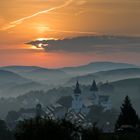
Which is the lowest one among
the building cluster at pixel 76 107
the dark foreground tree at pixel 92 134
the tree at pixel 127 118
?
the dark foreground tree at pixel 92 134

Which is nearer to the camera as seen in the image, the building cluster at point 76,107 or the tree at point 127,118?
the tree at point 127,118

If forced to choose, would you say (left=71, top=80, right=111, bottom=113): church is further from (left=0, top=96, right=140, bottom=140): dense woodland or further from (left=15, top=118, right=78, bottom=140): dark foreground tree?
(left=15, top=118, right=78, bottom=140): dark foreground tree

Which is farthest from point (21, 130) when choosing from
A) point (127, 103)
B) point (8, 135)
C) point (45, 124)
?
point (8, 135)

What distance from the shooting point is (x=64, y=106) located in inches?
5866

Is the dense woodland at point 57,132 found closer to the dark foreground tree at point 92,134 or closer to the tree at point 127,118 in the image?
the dark foreground tree at point 92,134

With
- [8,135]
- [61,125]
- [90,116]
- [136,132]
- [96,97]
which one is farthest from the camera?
[96,97]

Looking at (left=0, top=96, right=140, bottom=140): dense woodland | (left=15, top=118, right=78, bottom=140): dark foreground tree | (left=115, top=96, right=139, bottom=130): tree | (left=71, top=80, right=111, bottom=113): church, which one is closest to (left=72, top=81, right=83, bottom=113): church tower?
(left=71, top=80, right=111, bottom=113): church

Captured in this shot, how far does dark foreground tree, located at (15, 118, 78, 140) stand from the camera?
38125 millimetres

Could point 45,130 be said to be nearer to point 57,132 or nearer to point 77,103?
point 57,132

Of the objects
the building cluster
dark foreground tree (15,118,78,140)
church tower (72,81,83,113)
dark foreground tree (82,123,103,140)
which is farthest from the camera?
church tower (72,81,83,113)

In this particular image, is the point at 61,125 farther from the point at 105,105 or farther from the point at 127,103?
the point at 105,105

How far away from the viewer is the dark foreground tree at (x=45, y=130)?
3812 cm

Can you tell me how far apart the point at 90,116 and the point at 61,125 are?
86.2m

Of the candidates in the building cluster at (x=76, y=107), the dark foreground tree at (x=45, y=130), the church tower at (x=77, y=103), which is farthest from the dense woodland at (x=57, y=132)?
the church tower at (x=77, y=103)
